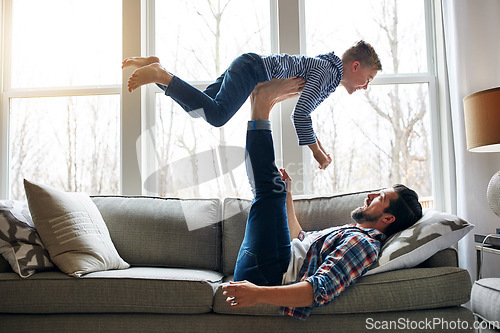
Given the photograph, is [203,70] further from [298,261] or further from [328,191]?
[298,261]

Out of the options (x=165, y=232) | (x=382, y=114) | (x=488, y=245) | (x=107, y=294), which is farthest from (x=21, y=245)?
(x=382, y=114)

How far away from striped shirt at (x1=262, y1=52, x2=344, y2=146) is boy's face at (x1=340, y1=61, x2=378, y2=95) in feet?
0.27

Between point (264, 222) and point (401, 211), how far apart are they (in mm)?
637

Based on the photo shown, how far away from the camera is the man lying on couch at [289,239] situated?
1.63m

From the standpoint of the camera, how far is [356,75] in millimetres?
2238

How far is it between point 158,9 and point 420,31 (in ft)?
6.56

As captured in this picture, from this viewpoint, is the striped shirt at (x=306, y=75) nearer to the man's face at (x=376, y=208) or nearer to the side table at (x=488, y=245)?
the man's face at (x=376, y=208)

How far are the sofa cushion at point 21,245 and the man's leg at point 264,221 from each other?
937mm

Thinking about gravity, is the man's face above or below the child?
below

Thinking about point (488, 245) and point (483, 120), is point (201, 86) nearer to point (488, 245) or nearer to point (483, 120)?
point (483, 120)

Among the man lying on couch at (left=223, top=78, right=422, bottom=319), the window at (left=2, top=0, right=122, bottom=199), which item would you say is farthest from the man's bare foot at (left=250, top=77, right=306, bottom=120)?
the window at (left=2, top=0, right=122, bottom=199)

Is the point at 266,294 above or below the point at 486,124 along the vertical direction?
below

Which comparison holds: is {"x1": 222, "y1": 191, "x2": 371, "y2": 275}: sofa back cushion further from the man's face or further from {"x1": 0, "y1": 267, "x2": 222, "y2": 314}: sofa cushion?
{"x1": 0, "y1": 267, "x2": 222, "y2": 314}: sofa cushion

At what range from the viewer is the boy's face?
2.22 metres
